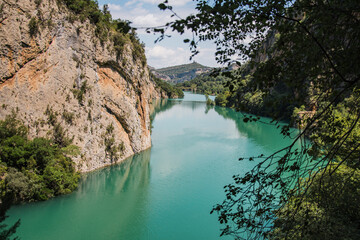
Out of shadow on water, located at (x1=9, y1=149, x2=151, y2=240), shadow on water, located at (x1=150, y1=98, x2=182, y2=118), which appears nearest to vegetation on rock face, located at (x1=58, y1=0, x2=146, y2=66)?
shadow on water, located at (x1=9, y1=149, x2=151, y2=240)

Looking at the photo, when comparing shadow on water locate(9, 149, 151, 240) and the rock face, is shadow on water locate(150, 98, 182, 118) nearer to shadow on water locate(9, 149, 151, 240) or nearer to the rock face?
the rock face

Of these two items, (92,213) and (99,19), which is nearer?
(92,213)

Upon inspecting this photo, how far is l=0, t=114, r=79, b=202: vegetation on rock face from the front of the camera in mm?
10836

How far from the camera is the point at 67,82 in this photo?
50.5 feet

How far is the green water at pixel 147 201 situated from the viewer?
10.2 metres

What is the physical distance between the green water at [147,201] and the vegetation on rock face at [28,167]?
59 cm

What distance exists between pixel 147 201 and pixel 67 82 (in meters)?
8.66

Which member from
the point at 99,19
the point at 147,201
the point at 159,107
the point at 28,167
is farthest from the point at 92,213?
the point at 159,107

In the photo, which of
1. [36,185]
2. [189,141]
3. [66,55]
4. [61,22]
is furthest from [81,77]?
[189,141]

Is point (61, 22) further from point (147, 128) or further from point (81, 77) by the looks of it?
point (147, 128)

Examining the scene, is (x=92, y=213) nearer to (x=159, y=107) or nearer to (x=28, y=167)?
(x=28, y=167)

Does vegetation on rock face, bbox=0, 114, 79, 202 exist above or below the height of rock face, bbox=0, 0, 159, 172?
below

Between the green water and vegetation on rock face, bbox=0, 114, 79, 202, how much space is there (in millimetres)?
592

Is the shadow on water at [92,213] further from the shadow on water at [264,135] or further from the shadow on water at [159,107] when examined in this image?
the shadow on water at [159,107]
